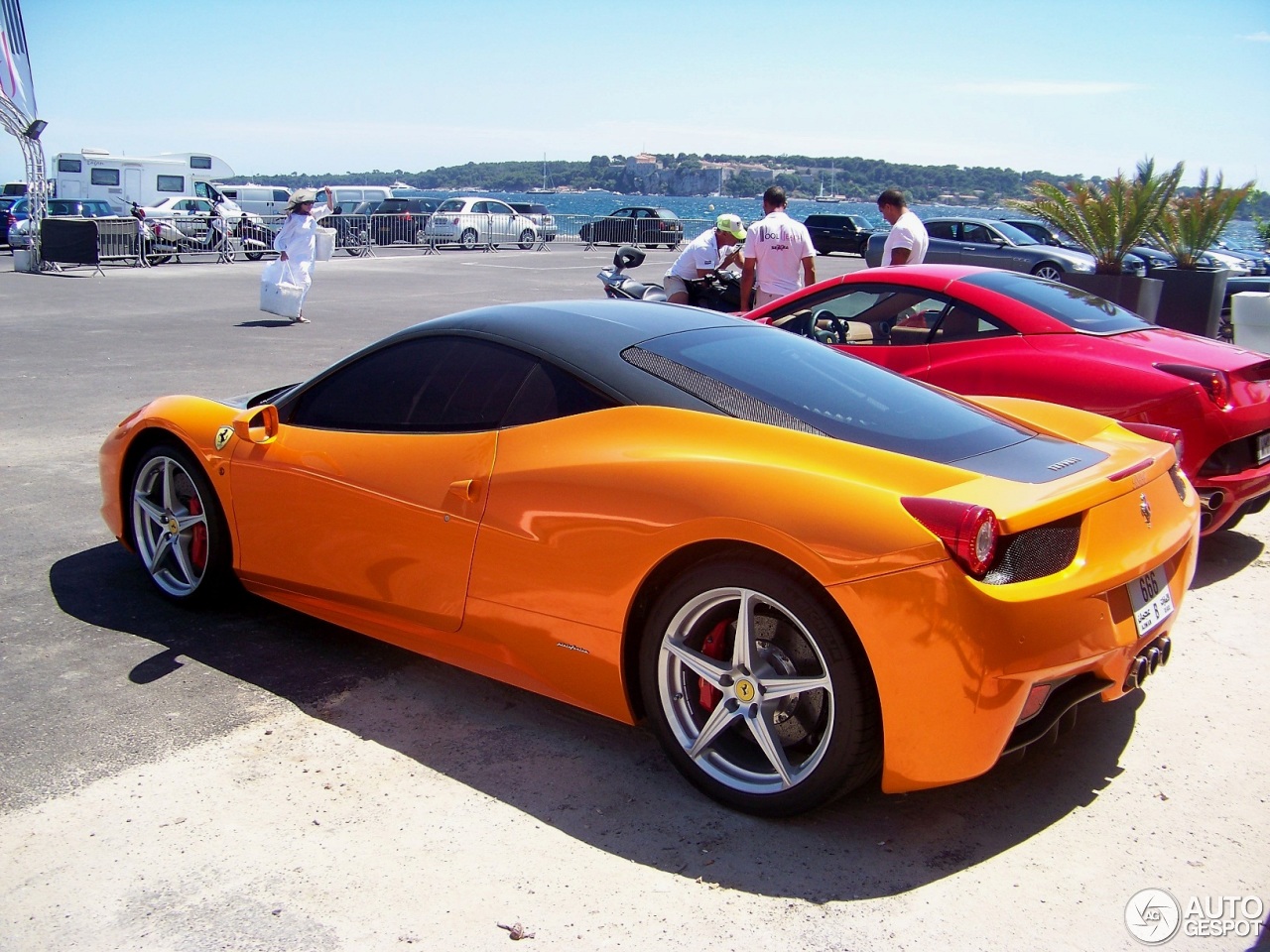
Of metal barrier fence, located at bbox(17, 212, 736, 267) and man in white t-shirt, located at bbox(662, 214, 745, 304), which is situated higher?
man in white t-shirt, located at bbox(662, 214, 745, 304)

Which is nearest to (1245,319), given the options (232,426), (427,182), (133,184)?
(232,426)

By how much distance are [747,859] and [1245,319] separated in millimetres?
10105

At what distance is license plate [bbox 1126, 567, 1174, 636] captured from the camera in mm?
3248

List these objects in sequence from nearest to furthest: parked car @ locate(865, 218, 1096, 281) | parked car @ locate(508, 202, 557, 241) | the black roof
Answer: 1. the black roof
2. parked car @ locate(865, 218, 1096, 281)
3. parked car @ locate(508, 202, 557, 241)

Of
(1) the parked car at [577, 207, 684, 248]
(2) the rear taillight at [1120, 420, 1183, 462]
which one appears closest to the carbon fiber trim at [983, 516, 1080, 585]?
(2) the rear taillight at [1120, 420, 1183, 462]

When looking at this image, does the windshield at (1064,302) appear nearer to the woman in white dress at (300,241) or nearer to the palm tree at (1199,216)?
the palm tree at (1199,216)

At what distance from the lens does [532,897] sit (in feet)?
9.69

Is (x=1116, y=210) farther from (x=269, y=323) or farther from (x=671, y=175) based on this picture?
(x=671, y=175)

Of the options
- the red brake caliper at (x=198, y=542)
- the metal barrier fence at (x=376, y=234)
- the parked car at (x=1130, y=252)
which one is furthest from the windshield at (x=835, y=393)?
the metal barrier fence at (x=376, y=234)

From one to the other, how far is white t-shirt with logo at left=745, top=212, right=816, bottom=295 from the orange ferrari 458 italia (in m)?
5.45

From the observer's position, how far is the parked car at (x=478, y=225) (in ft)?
116

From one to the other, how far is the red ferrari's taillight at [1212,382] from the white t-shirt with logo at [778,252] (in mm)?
4473

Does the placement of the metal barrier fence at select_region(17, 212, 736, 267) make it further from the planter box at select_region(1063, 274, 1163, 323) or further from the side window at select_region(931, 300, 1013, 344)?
the side window at select_region(931, 300, 1013, 344)

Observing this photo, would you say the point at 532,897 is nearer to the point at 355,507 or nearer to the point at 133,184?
the point at 355,507
